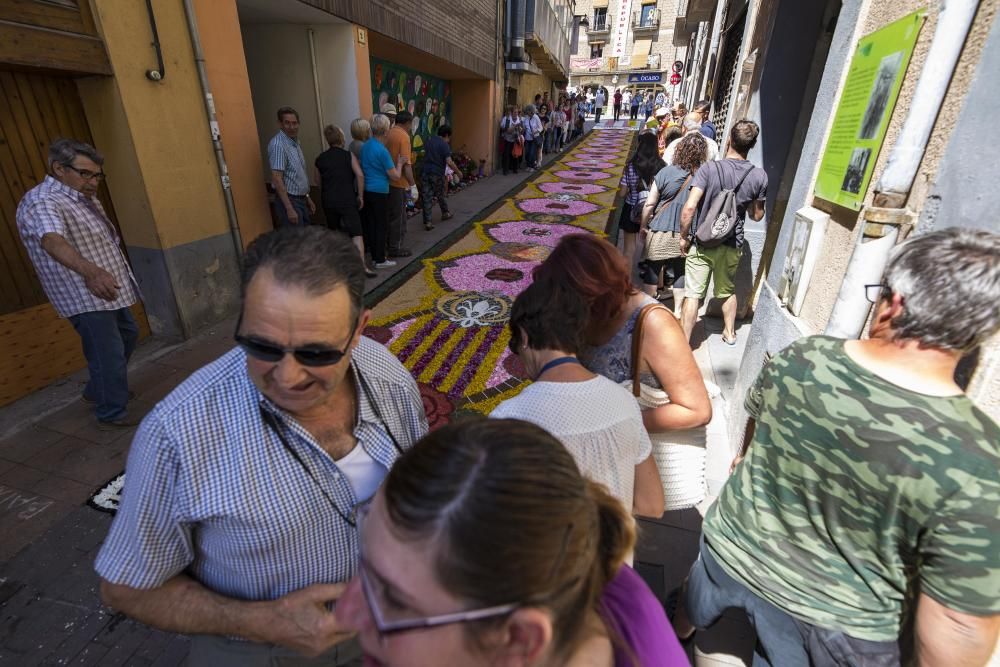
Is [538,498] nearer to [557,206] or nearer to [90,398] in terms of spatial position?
[90,398]

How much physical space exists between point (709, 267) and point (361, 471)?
3759 mm

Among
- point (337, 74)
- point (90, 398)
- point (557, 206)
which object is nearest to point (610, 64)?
point (557, 206)

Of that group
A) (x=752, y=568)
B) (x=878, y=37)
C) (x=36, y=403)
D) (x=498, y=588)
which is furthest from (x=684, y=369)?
(x=36, y=403)

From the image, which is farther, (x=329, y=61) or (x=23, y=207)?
(x=329, y=61)

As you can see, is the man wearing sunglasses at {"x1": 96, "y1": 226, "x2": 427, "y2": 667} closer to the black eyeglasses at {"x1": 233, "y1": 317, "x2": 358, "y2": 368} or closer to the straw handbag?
the black eyeglasses at {"x1": 233, "y1": 317, "x2": 358, "y2": 368}

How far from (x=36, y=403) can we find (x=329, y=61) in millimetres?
5705

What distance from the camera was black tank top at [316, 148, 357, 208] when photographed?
549 centimetres

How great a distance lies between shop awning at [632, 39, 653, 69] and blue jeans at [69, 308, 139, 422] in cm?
4358

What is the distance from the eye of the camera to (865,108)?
6.96 feet

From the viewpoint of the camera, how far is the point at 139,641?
6.71 feet

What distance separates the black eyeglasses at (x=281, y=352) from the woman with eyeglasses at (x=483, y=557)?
512 millimetres

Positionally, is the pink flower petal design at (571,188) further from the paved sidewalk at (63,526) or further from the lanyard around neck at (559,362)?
the lanyard around neck at (559,362)

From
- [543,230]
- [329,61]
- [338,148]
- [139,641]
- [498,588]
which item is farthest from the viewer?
[543,230]

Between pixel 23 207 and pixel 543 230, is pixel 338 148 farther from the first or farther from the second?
pixel 543 230
